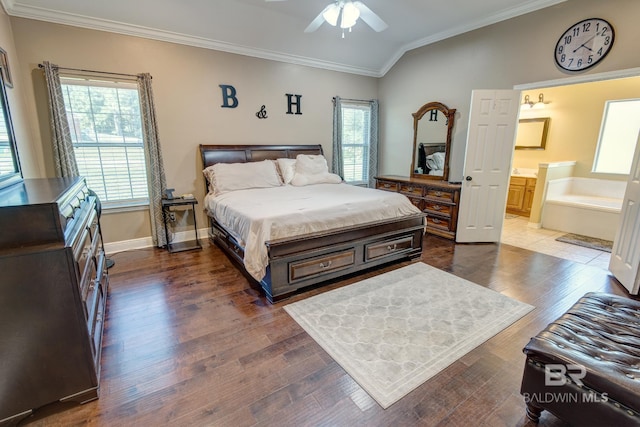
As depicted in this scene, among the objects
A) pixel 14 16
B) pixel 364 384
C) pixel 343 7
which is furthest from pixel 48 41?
pixel 364 384

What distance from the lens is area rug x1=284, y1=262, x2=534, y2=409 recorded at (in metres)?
1.94

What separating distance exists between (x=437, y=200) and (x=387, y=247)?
174 centimetres

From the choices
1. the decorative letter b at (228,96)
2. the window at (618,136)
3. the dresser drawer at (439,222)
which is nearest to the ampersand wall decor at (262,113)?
the decorative letter b at (228,96)

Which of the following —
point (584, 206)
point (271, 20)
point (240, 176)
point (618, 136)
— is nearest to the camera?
point (271, 20)

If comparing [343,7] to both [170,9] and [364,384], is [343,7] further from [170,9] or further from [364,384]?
[364,384]

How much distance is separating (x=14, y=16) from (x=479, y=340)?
5.45 meters

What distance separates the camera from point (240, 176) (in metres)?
4.29

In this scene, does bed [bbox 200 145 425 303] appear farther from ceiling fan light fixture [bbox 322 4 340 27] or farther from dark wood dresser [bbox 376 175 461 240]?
ceiling fan light fixture [bbox 322 4 340 27]

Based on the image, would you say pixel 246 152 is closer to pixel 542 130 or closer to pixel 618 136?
pixel 542 130

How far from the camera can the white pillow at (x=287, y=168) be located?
15.4 ft

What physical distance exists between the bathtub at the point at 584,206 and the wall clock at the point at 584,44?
7.58ft

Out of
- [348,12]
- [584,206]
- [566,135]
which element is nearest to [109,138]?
[348,12]

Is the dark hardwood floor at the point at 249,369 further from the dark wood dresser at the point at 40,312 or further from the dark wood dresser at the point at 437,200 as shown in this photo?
the dark wood dresser at the point at 437,200

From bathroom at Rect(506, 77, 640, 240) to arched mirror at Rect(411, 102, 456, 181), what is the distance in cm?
173
